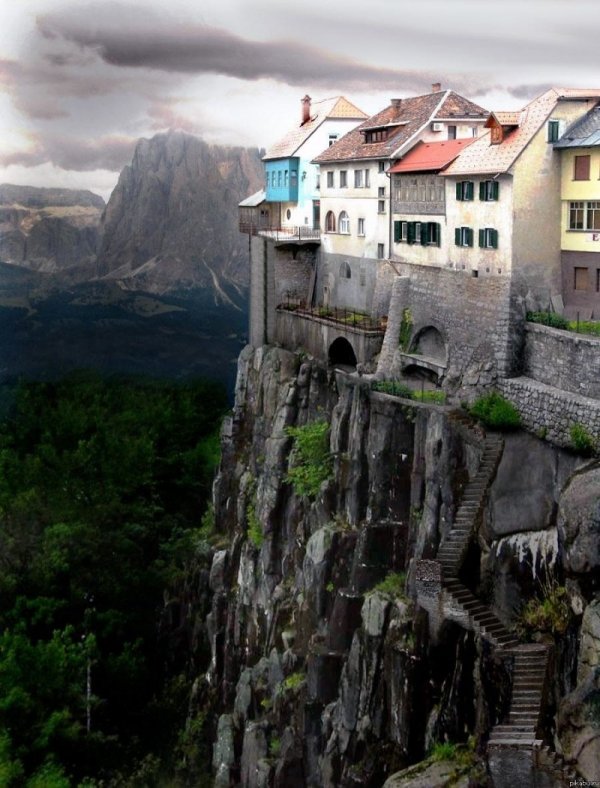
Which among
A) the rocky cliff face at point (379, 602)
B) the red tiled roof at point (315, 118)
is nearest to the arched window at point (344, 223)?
the red tiled roof at point (315, 118)

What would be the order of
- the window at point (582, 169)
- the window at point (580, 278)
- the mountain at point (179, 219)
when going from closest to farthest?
the window at point (582, 169) < the window at point (580, 278) < the mountain at point (179, 219)

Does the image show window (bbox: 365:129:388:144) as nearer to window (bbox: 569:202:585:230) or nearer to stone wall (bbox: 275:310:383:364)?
stone wall (bbox: 275:310:383:364)

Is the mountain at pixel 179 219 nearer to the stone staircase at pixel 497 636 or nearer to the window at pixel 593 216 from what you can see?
the window at pixel 593 216

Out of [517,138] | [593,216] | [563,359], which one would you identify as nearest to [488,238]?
[517,138]

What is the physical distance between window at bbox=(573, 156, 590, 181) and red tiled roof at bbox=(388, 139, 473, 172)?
4698 mm

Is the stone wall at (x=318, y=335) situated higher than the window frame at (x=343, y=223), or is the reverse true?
the window frame at (x=343, y=223)

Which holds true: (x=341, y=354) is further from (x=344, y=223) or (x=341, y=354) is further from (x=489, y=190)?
(x=489, y=190)

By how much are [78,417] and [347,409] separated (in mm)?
21427

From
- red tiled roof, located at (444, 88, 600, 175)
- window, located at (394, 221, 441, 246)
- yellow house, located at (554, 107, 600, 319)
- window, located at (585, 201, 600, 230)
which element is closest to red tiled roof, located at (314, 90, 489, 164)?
window, located at (394, 221, 441, 246)

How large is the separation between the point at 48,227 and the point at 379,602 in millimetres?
31306

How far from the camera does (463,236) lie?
36812 millimetres

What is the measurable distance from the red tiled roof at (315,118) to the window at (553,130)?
14589 mm

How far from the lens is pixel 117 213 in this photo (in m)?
56.7

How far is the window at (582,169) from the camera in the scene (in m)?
33.7
